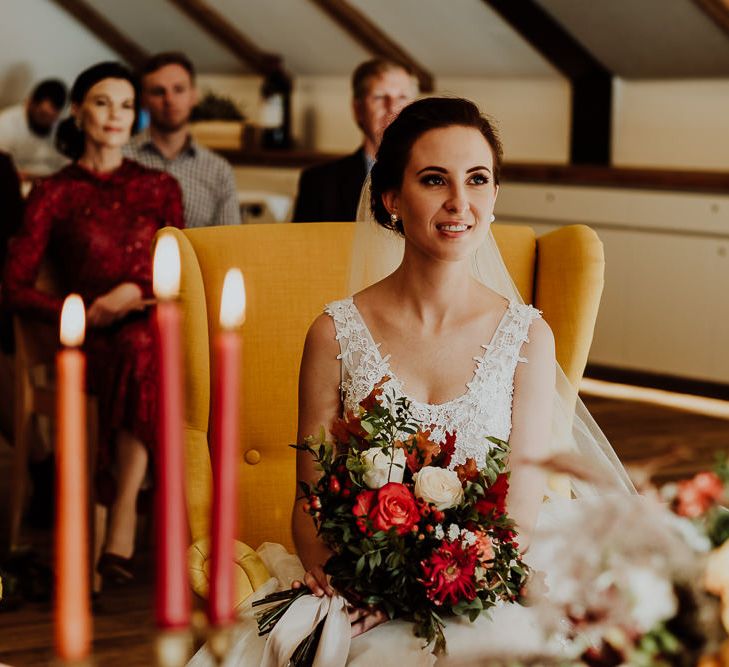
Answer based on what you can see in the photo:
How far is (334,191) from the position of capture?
385 cm

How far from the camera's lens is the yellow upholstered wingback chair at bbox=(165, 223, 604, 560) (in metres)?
2.44

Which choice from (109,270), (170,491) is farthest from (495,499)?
(109,270)

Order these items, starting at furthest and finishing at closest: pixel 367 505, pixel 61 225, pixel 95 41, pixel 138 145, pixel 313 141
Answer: pixel 95 41 < pixel 313 141 < pixel 138 145 < pixel 61 225 < pixel 367 505

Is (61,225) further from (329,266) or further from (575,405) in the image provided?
(575,405)

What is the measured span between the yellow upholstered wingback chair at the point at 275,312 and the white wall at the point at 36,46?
8.06 metres

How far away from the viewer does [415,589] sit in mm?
1842

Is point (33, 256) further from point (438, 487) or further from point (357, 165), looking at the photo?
point (438, 487)

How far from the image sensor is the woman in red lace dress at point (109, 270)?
363 centimetres

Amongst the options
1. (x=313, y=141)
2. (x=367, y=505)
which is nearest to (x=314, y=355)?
(x=367, y=505)

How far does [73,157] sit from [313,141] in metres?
5.37

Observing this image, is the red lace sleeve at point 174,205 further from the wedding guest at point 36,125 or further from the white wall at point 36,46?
the white wall at point 36,46

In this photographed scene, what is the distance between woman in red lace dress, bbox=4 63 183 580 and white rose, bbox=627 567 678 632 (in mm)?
2871

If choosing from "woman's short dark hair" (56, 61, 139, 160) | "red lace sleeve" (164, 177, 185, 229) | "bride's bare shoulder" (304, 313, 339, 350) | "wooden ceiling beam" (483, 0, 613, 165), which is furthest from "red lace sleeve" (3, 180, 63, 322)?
"wooden ceiling beam" (483, 0, 613, 165)

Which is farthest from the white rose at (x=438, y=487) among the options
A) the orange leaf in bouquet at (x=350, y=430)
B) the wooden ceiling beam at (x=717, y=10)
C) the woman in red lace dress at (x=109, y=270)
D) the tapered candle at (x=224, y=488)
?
the wooden ceiling beam at (x=717, y=10)
